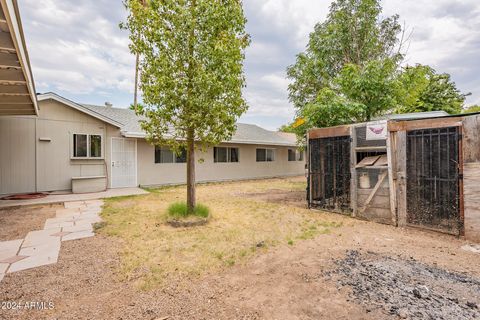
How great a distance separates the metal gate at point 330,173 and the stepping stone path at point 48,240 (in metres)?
5.52

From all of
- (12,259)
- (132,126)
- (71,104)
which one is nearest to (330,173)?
(12,259)

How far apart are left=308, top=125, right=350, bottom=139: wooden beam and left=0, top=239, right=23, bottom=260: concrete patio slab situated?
21.8 feet

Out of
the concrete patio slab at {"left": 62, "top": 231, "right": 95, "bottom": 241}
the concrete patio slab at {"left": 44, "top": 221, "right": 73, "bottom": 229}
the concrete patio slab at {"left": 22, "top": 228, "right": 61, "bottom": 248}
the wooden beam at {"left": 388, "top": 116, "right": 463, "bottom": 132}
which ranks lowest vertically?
the concrete patio slab at {"left": 62, "top": 231, "right": 95, "bottom": 241}

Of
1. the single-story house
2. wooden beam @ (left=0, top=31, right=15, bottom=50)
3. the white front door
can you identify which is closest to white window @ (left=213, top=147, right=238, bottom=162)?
the single-story house

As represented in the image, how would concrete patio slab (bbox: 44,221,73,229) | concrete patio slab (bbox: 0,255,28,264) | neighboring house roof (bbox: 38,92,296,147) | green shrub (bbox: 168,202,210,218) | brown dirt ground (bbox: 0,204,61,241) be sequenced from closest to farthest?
concrete patio slab (bbox: 0,255,28,264), brown dirt ground (bbox: 0,204,61,241), concrete patio slab (bbox: 44,221,73,229), green shrub (bbox: 168,202,210,218), neighboring house roof (bbox: 38,92,296,147)

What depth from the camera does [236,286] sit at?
2660 millimetres

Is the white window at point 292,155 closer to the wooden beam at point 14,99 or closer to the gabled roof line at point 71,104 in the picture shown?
the gabled roof line at point 71,104

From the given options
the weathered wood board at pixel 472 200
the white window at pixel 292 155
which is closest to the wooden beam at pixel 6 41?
the weathered wood board at pixel 472 200

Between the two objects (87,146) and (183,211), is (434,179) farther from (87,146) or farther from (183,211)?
(87,146)

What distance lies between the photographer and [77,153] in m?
9.21

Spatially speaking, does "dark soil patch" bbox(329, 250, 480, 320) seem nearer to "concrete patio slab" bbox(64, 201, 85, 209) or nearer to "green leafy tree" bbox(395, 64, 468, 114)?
"concrete patio slab" bbox(64, 201, 85, 209)

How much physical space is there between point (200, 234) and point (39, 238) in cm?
292

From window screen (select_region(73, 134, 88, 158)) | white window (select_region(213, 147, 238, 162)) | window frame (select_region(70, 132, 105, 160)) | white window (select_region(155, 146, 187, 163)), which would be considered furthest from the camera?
white window (select_region(213, 147, 238, 162))

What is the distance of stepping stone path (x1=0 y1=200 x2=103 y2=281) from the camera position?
10.6ft
